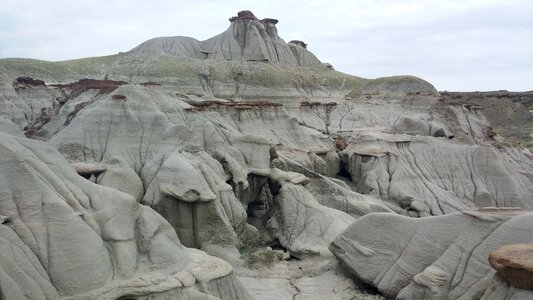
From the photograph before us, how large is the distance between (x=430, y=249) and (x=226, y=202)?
8.67 meters

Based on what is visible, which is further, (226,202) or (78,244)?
(226,202)

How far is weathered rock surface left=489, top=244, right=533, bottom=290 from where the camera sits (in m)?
12.6

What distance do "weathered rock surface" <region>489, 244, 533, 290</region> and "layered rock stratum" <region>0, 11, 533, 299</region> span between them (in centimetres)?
29

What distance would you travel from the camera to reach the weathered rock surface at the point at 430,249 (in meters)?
15.4

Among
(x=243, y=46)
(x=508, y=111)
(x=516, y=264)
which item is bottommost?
(x=516, y=264)

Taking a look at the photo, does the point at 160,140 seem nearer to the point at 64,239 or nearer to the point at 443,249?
the point at 64,239

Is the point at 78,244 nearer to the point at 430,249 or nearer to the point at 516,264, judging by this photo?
the point at 430,249

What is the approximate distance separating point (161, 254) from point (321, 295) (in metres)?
6.26

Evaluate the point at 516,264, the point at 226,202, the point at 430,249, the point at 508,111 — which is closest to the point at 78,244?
the point at 226,202

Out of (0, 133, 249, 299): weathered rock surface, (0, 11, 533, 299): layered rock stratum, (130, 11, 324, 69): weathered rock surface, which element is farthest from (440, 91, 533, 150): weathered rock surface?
(0, 133, 249, 299): weathered rock surface

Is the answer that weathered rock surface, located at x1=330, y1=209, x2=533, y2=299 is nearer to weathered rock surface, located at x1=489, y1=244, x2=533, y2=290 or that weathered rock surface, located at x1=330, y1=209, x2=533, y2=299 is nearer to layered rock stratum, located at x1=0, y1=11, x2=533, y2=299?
layered rock stratum, located at x1=0, y1=11, x2=533, y2=299

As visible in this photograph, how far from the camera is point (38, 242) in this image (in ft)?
43.2

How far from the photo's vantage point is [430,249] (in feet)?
55.9

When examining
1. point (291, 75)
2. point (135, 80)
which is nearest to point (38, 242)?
point (135, 80)
